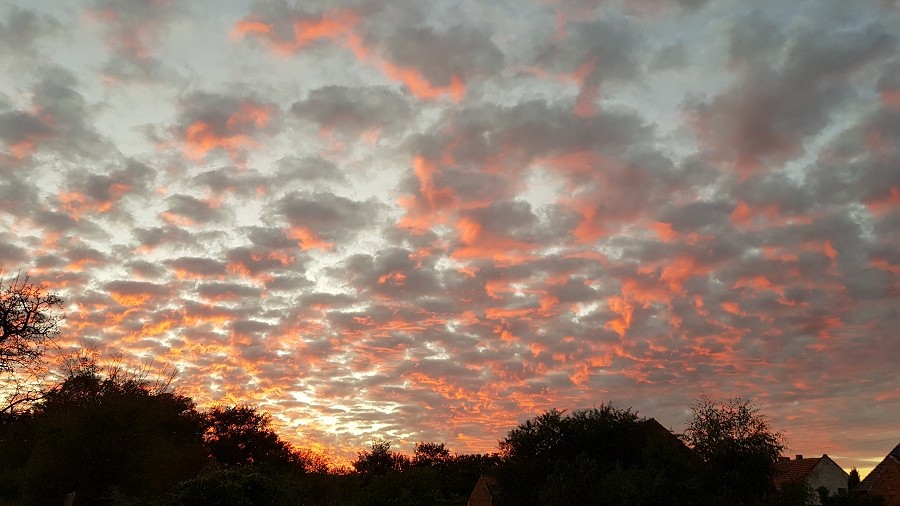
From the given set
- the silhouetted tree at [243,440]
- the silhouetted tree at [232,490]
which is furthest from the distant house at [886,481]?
the silhouetted tree at [243,440]

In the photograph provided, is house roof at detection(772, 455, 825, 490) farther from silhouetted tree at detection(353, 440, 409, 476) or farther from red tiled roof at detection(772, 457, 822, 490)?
silhouetted tree at detection(353, 440, 409, 476)

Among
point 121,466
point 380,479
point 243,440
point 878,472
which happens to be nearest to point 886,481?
point 878,472

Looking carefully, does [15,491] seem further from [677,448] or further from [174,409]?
[677,448]

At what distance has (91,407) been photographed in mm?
37094

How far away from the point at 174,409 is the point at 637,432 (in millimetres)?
49515

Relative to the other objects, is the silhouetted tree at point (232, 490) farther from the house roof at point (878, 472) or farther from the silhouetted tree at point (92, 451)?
the house roof at point (878, 472)

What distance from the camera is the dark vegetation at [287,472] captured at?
99.6 ft

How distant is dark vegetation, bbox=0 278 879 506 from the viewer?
99.6 feet

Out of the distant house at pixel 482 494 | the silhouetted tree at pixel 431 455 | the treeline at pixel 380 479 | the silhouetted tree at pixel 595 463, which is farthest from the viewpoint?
the silhouetted tree at pixel 431 455

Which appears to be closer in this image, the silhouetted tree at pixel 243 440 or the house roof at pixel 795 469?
the house roof at pixel 795 469

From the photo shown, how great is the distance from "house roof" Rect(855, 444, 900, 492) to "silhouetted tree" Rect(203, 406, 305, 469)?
5920cm

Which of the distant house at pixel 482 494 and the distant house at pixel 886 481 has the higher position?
the distant house at pixel 886 481

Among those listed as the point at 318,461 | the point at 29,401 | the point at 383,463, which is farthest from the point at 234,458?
the point at 29,401

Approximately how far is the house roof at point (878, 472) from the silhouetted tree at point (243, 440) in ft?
194
